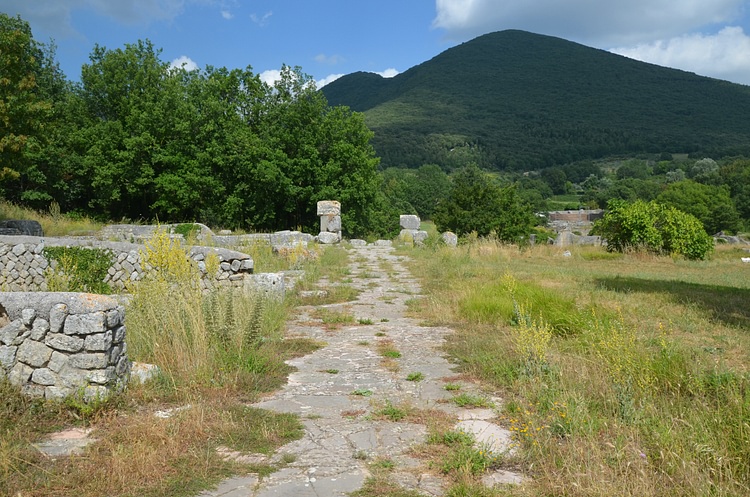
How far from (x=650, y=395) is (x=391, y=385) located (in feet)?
6.72

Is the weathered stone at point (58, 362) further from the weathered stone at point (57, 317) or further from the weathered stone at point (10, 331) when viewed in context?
the weathered stone at point (10, 331)

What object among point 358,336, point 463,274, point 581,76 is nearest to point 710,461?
point 358,336

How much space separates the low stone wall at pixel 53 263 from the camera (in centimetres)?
970

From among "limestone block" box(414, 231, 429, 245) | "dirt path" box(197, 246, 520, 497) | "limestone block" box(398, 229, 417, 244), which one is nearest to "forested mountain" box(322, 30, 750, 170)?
"limestone block" box(398, 229, 417, 244)

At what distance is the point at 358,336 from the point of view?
6.74 metres

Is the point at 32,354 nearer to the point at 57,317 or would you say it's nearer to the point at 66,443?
the point at 57,317

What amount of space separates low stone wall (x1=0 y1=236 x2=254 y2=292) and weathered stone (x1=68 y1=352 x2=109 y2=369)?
18.3 feet

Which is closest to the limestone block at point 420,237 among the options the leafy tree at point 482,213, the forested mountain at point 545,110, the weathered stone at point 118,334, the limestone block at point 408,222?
the leafy tree at point 482,213

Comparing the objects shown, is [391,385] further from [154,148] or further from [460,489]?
[154,148]

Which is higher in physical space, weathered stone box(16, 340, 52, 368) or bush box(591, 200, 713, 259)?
weathered stone box(16, 340, 52, 368)

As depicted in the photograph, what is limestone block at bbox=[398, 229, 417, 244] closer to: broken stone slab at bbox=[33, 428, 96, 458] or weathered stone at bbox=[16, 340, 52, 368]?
weathered stone at bbox=[16, 340, 52, 368]

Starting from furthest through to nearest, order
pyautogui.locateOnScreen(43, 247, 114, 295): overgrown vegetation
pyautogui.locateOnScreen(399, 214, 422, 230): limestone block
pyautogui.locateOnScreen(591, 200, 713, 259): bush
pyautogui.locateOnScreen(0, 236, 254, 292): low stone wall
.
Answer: pyautogui.locateOnScreen(399, 214, 422, 230): limestone block → pyautogui.locateOnScreen(591, 200, 713, 259): bush → pyautogui.locateOnScreen(0, 236, 254, 292): low stone wall → pyautogui.locateOnScreen(43, 247, 114, 295): overgrown vegetation

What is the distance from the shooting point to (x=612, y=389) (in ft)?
12.9

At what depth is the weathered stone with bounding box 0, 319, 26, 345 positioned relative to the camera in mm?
3998
